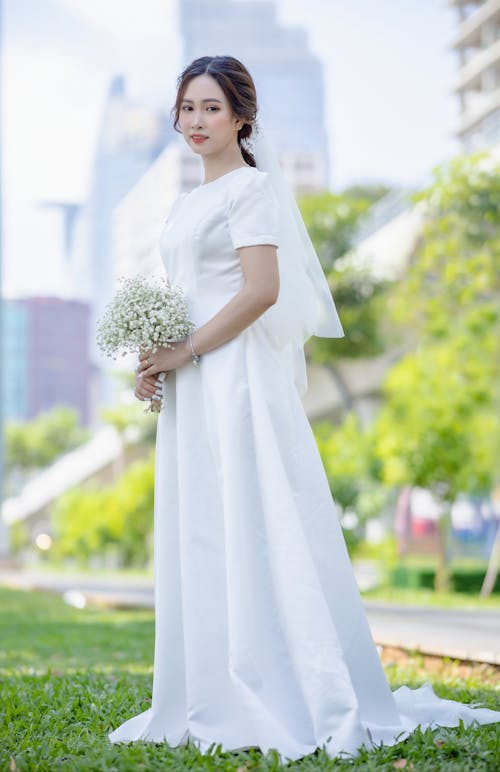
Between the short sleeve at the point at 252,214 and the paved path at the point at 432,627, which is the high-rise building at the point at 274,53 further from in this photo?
the short sleeve at the point at 252,214

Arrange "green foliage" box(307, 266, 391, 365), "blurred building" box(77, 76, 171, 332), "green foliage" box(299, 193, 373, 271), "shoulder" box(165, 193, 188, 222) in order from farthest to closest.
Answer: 1. "blurred building" box(77, 76, 171, 332)
2. "green foliage" box(299, 193, 373, 271)
3. "green foliage" box(307, 266, 391, 365)
4. "shoulder" box(165, 193, 188, 222)

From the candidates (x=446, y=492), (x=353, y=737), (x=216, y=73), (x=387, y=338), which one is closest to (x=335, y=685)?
(x=353, y=737)

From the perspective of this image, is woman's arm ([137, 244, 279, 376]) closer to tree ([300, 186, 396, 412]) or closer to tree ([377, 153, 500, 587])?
tree ([377, 153, 500, 587])

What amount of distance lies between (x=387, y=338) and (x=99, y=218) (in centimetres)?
15813

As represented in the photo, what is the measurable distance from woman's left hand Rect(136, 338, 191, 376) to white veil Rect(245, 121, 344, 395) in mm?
259

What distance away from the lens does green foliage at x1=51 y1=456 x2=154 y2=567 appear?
2655 cm

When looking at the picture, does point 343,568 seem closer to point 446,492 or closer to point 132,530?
point 446,492

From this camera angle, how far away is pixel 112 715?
12.6 ft

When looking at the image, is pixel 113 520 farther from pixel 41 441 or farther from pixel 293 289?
pixel 41 441

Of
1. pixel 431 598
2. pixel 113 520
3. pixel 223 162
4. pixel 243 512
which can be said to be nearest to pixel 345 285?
pixel 113 520

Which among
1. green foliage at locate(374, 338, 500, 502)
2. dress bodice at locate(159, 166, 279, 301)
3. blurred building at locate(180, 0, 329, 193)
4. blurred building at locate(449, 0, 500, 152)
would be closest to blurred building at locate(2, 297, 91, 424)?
blurred building at locate(180, 0, 329, 193)

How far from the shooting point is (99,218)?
179 m

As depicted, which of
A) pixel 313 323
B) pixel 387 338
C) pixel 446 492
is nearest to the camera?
pixel 313 323

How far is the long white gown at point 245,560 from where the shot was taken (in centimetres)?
312
